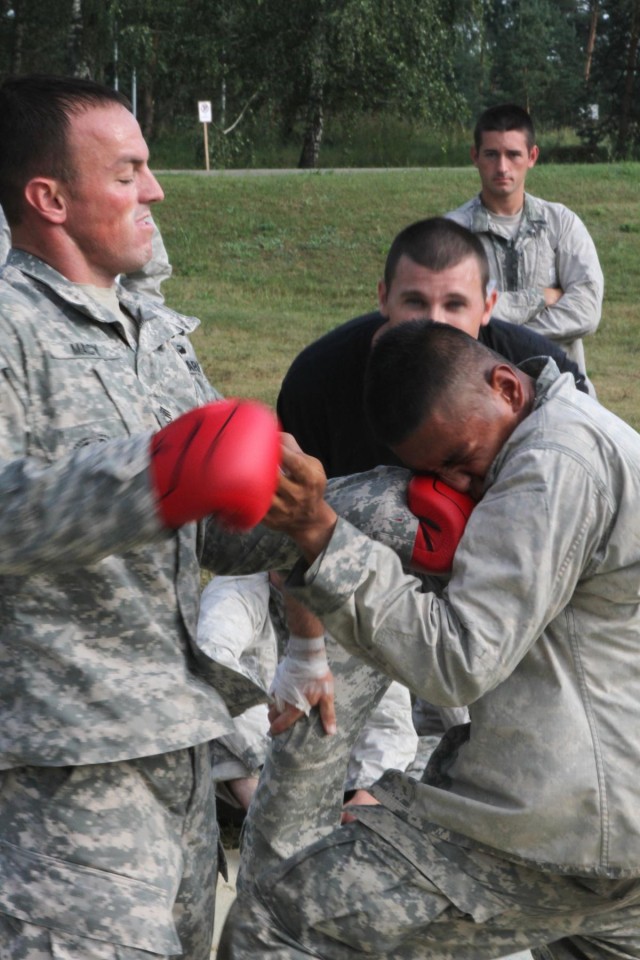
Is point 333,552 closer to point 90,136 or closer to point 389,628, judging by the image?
point 389,628

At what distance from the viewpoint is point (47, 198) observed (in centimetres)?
253

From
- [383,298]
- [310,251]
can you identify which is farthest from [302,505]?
[310,251]

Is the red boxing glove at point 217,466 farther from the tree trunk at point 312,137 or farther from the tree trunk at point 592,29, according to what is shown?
the tree trunk at point 592,29

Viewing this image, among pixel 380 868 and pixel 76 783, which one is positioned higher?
pixel 76 783

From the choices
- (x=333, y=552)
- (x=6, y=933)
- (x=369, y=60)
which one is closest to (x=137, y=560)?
(x=333, y=552)

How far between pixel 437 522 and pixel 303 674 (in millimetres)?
574

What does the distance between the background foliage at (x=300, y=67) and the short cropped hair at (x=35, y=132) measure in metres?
27.2

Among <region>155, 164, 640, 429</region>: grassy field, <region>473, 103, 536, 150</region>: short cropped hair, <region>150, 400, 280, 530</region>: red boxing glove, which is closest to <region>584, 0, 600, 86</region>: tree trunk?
<region>155, 164, 640, 429</region>: grassy field

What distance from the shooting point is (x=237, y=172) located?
22.1m

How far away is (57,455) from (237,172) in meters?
20.4

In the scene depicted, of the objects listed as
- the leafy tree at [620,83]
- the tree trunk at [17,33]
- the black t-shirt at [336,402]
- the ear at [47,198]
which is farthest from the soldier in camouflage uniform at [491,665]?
the tree trunk at [17,33]

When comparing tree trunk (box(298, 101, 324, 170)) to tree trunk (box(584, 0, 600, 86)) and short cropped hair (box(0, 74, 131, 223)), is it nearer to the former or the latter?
tree trunk (box(584, 0, 600, 86))

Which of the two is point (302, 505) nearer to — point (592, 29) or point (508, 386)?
point (508, 386)

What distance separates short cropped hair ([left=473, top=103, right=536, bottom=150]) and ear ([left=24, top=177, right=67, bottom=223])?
4.69m
